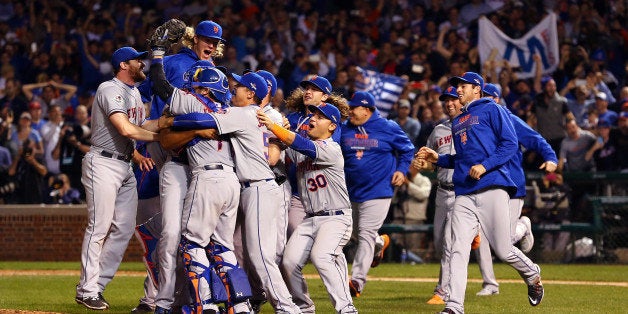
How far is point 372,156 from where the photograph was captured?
440 inches

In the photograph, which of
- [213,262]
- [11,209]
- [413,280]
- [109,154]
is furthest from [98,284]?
[11,209]

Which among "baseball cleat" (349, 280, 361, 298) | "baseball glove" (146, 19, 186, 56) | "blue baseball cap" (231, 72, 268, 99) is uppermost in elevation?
"baseball glove" (146, 19, 186, 56)

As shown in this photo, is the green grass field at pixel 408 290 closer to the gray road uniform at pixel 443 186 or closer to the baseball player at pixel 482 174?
the gray road uniform at pixel 443 186

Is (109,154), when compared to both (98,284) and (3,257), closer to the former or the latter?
(98,284)

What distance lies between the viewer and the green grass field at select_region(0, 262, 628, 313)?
1001 cm

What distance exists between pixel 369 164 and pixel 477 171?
91.8 inches

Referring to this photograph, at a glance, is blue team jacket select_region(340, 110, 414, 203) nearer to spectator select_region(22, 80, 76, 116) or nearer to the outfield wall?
the outfield wall

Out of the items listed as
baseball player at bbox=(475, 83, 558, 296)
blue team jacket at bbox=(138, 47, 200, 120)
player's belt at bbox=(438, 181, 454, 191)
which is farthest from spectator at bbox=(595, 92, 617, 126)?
blue team jacket at bbox=(138, 47, 200, 120)

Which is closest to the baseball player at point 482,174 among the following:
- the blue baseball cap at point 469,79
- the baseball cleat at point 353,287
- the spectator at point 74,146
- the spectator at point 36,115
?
the blue baseball cap at point 469,79

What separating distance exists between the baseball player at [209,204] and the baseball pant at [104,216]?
1191 mm

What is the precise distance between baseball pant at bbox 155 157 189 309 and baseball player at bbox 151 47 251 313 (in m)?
0.16

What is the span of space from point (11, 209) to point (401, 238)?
5.61m

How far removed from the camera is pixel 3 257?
16109 mm

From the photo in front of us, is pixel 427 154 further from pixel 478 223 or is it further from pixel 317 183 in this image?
pixel 317 183
